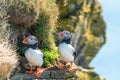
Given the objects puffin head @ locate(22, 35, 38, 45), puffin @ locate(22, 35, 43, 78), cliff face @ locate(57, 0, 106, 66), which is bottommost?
puffin @ locate(22, 35, 43, 78)

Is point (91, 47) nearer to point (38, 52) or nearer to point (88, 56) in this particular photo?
point (88, 56)

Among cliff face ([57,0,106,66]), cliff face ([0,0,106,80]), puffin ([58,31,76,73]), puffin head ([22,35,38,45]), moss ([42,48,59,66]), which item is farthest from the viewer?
cliff face ([57,0,106,66])

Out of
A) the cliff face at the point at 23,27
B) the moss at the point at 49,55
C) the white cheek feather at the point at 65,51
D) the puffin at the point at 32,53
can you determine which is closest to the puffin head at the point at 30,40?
the puffin at the point at 32,53

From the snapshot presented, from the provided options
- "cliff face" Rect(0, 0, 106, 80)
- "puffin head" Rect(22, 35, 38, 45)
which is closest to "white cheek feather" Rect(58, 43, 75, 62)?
"cliff face" Rect(0, 0, 106, 80)

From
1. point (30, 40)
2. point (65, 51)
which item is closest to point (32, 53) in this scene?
point (30, 40)

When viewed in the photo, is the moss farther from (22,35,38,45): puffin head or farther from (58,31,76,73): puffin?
(22,35,38,45): puffin head

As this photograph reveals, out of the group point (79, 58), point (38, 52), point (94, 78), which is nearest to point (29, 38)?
point (38, 52)

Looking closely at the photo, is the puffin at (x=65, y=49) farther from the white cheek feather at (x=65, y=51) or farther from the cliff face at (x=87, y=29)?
the cliff face at (x=87, y=29)

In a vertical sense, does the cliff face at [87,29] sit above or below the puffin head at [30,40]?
above

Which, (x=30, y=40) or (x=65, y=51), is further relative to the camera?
(x=65, y=51)

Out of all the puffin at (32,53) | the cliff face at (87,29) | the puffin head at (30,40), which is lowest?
the puffin at (32,53)

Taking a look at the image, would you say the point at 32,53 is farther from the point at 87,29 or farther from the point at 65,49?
the point at 87,29

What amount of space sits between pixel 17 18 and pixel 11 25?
0.22 metres

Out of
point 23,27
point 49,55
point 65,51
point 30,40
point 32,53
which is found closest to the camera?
point 32,53
